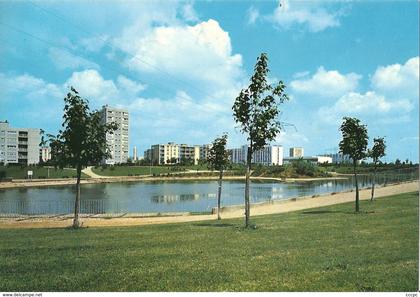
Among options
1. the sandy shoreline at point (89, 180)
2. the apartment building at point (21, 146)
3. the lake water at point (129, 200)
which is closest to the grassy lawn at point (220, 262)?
the lake water at point (129, 200)

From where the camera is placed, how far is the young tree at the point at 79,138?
723 inches

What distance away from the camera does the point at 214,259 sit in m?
10.4

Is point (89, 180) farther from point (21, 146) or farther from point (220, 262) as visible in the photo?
point (220, 262)

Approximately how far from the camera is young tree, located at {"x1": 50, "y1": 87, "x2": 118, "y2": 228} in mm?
18359

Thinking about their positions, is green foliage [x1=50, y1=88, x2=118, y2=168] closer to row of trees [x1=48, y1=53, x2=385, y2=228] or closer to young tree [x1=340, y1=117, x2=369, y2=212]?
row of trees [x1=48, y1=53, x2=385, y2=228]

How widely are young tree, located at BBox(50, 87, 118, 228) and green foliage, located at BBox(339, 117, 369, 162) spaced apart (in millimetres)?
13214

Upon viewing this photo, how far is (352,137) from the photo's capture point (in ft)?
76.0

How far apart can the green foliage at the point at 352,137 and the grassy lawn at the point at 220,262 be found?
8732 mm

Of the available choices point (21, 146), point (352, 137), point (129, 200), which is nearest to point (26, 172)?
point (21, 146)

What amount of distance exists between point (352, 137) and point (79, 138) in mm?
15123

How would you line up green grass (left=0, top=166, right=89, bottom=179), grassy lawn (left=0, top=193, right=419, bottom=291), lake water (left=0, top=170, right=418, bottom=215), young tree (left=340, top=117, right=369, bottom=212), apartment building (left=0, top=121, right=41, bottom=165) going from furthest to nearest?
1. apartment building (left=0, top=121, right=41, bottom=165)
2. green grass (left=0, top=166, right=89, bottom=179)
3. lake water (left=0, top=170, right=418, bottom=215)
4. young tree (left=340, top=117, right=369, bottom=212)
5. grassy lawn (left=0, top=193, right=419, bottom=291)

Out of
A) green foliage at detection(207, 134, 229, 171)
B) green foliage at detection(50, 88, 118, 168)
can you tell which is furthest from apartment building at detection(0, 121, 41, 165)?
green foliage at detection(50, 88, 118, 168)

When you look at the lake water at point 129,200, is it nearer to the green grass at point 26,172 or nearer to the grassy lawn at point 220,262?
the grassy lawn at point 220,262

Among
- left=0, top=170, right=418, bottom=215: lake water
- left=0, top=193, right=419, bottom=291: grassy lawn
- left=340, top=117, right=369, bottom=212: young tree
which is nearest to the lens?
left=0, top=193, right=419, bottom=291: grassy lawn
